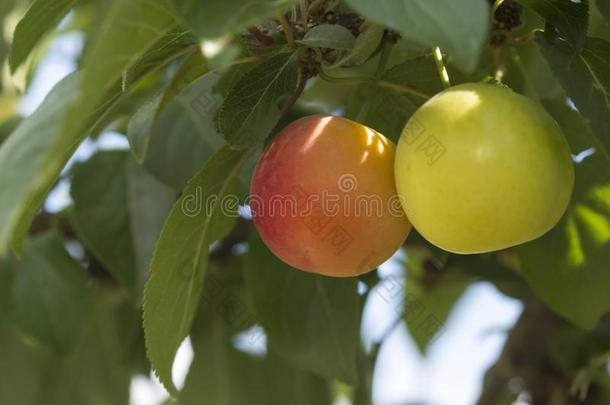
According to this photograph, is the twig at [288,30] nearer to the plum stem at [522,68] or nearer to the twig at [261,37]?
the twig at [261,37]

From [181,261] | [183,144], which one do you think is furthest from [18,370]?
[181,261]

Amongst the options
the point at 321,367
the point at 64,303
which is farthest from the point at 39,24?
the point at 64,303

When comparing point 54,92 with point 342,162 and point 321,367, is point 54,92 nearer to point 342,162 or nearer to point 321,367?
point 342,162

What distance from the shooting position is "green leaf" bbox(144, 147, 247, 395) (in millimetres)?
1016

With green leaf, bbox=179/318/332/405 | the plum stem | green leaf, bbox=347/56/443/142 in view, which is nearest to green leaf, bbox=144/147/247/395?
green leaf, bbox=347/56/443/142

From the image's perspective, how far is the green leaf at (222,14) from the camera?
72 centimetres

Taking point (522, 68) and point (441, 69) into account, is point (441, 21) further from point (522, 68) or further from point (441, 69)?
point (522, 68)

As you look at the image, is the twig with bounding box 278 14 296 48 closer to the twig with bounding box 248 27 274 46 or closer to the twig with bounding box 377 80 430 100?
the twig with bounding box 248 27 274 46

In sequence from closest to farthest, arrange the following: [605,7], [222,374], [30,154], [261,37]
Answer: [30,154] < [605,7] < [261,37] < [222,374]

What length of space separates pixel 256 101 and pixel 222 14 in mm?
263

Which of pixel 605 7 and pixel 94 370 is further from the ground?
pixel 605 7

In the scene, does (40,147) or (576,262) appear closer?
(40,147)

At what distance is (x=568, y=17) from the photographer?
935 mm

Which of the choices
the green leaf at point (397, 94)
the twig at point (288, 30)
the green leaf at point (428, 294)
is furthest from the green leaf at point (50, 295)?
the twig at point (288, 30)
